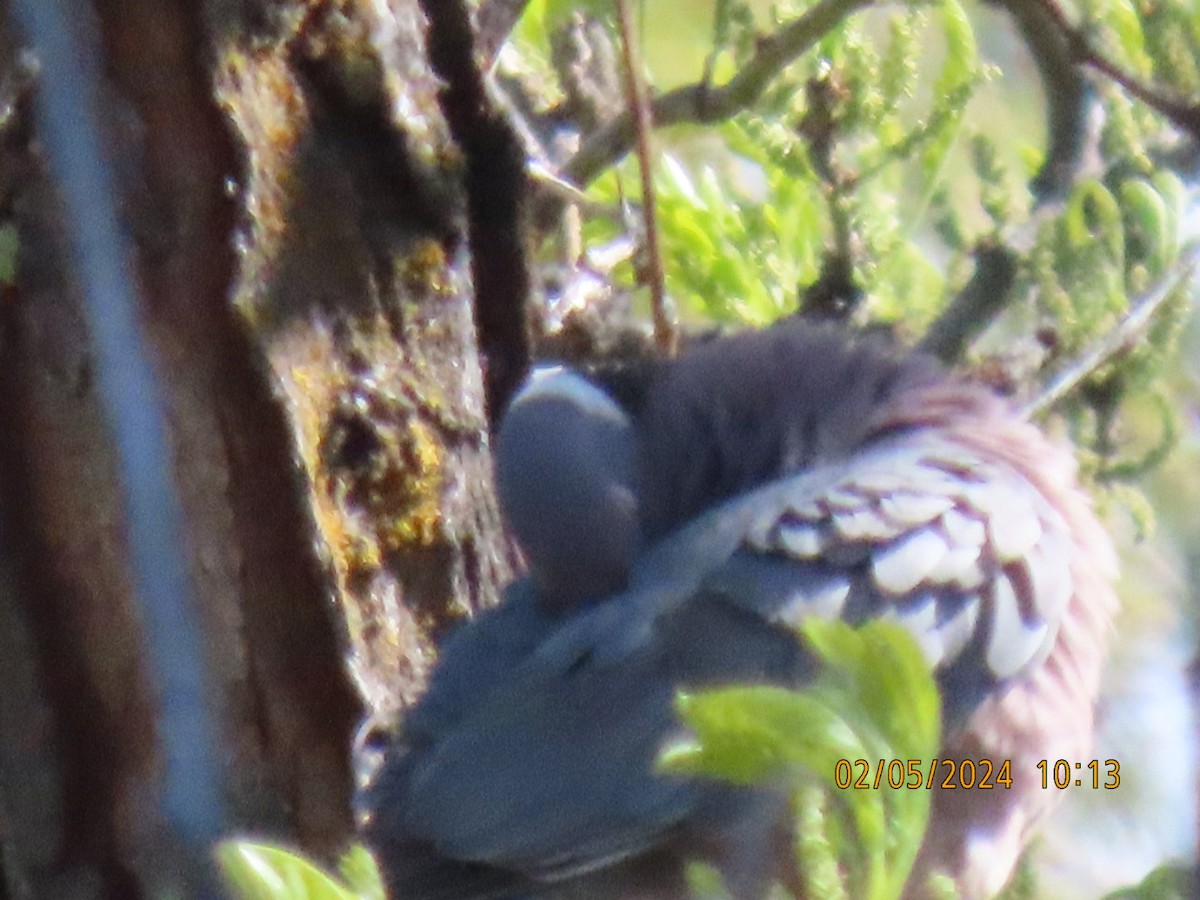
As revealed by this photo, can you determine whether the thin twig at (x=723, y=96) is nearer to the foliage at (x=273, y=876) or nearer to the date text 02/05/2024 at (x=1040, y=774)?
the date text 02/05/2024 at (x=1040, y=774)

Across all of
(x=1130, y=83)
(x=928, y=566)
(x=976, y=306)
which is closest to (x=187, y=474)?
(x=928, y=566)

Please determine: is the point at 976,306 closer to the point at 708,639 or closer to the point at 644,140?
the point at 644,140

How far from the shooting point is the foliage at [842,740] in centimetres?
104

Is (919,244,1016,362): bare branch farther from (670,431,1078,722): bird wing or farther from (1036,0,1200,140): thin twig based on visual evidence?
(1036,0,1200,140): thin twig

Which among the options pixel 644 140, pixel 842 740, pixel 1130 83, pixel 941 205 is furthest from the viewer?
pixel 941 205

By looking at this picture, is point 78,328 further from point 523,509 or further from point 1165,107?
point 1165,107

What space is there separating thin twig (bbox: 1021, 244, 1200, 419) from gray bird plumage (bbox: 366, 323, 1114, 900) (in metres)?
0.10

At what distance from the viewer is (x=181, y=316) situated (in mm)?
2039

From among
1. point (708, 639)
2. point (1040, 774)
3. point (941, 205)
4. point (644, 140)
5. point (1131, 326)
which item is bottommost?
point (1040, 774)

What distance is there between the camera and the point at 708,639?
6.56 feet

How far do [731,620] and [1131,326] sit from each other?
60 centimetres

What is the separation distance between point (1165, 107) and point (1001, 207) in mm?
991

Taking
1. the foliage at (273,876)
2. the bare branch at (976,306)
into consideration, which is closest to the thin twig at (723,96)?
the bare branch at (976,306)

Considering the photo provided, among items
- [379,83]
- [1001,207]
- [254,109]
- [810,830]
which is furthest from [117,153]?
[810,830]
